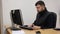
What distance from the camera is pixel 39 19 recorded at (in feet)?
11.9

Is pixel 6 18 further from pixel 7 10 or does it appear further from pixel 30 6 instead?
pixel 30 6

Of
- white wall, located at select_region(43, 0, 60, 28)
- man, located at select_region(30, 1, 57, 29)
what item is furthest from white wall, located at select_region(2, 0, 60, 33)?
man, located at select_region(30, 1, 57, 29)

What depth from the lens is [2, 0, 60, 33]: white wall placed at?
14.3 ft

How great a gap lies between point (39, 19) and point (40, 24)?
195mm

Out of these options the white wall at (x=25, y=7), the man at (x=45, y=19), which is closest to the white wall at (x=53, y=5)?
the white wall at (x=25, y=7)

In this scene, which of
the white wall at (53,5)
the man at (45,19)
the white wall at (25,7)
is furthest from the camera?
the white wall at (53,5)

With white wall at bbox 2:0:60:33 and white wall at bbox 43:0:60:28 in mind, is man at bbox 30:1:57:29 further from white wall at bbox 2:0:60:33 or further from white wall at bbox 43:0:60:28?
white wall at bbox 43:0:60:28

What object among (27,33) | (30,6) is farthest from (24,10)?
(27,33)

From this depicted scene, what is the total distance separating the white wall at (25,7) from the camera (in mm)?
4371

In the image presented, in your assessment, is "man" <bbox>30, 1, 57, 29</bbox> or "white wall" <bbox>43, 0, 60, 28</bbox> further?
"white wall" <bbox>43, 0, 60, 28</bbox>

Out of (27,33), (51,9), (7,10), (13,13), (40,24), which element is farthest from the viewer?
(51,9)

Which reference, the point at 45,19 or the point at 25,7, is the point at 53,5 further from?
the point at 45,19

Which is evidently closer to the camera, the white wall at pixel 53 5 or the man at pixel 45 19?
the man at pixel 45 19

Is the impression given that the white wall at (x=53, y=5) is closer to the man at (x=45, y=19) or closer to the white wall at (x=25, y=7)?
the white wall at (x=25, y=7)
